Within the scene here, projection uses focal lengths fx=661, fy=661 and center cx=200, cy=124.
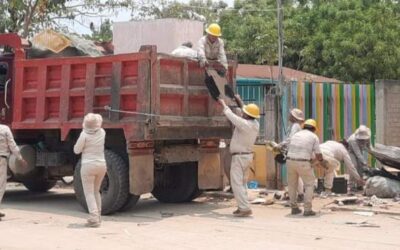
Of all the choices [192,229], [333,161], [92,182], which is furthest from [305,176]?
[92,182]

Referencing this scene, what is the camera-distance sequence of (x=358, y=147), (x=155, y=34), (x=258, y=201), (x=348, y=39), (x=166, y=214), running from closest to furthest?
(x=166, y=214) → (x=258, y=201) → (x=155, y=34) → (x=358, y=147) → (x=348, y=39)

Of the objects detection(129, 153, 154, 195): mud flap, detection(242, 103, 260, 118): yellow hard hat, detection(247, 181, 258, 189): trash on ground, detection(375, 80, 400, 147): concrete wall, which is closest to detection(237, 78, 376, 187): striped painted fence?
detection(375, 80, 400, 147): concrete wall

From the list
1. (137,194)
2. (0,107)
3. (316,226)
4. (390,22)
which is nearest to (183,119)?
(137,194)

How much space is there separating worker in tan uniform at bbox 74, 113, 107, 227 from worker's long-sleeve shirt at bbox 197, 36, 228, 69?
2015 millimetres

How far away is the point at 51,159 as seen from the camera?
10.9 meters

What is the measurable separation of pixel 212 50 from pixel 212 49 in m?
0.02

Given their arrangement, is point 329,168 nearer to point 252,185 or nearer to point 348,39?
point 252,185

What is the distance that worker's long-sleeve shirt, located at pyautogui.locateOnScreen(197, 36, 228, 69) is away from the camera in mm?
10055

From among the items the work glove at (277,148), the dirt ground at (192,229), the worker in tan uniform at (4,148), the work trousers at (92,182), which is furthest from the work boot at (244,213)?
the worker in tan uniform at (4,148)

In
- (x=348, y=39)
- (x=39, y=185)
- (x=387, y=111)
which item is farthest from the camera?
(x=348, y=39)

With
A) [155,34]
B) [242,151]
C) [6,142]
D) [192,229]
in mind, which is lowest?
[192,229]

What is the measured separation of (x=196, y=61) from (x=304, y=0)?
2160cm

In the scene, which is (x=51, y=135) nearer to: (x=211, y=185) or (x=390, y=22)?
(x=211, y=185)

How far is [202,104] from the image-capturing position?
10.4 metres
